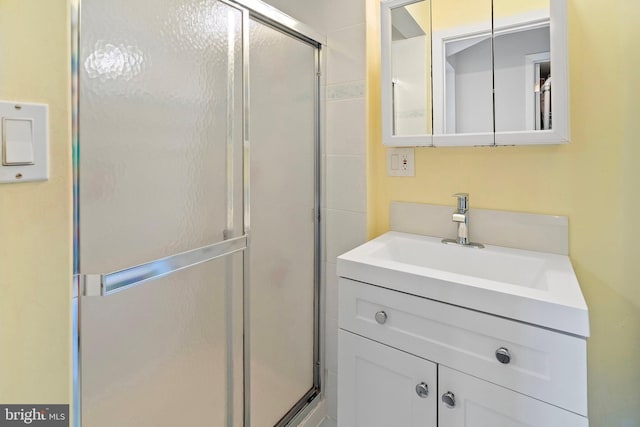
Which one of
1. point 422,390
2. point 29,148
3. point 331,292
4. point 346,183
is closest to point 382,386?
point 422,390

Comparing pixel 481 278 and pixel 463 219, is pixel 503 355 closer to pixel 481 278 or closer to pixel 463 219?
pixel 481 278

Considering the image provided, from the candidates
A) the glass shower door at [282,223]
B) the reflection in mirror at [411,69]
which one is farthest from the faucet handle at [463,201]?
the glass shower door at [282,223]

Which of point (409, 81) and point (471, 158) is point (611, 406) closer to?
point (471, 158)

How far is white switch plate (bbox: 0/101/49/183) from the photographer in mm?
528

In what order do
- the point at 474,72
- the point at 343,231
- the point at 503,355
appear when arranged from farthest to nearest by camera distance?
1. the point at 343,231
2. the point at 474,72
3. the point at 503,355

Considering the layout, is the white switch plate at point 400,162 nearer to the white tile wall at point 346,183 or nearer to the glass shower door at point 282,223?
the white tile wall at point 346,183

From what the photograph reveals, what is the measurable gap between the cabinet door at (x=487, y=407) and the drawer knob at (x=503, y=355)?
0.07 m

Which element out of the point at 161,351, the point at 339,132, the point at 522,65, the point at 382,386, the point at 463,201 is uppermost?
the point at 522,65

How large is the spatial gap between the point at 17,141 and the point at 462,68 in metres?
1.25

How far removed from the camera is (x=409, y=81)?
131 centimetres

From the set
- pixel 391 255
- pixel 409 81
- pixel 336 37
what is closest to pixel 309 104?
pixel 336 37

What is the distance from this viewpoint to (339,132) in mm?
1506

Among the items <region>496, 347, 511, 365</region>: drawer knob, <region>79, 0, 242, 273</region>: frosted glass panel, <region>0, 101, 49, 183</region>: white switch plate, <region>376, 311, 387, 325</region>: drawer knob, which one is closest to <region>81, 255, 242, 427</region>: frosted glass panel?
<region>79, 0, 242, 273</region>: frosted glass panel

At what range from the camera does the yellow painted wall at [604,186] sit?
3.34 ft
